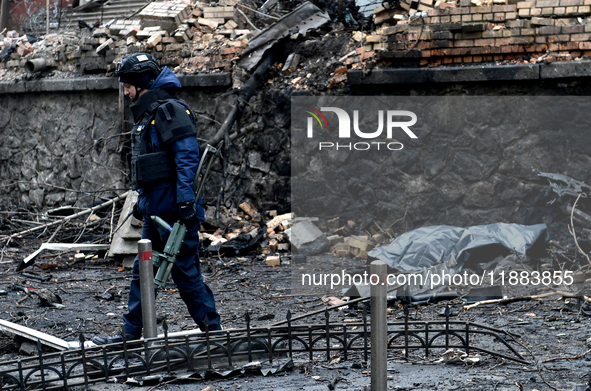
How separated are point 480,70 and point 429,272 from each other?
2297mm

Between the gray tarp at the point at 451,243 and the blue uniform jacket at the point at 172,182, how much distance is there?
2804mm

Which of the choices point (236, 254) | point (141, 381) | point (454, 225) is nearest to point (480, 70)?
point (454, 225)

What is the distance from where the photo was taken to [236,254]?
813cm

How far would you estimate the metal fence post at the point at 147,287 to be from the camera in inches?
159

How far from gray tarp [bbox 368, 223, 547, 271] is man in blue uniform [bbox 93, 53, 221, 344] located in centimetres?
→ 271

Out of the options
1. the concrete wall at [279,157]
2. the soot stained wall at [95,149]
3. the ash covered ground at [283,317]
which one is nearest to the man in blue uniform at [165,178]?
the ash covered ground at [283,317]

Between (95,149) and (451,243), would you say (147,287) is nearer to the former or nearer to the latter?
(451,243)

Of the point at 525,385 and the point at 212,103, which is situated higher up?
the point at 212,103

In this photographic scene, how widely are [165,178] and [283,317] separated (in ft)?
6.08

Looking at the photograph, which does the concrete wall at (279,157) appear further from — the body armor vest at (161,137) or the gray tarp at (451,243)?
the body armor vest at (161,137)

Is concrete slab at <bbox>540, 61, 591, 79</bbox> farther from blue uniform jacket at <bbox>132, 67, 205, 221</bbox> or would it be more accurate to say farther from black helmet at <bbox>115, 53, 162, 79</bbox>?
black helmet at <bbox>115, 53, 162, 79</bbox>

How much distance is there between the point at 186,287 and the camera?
4.43m

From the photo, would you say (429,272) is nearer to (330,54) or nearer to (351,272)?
(351,272)

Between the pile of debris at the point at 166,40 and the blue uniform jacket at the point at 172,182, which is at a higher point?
the pile of debris at the point at 166,40
